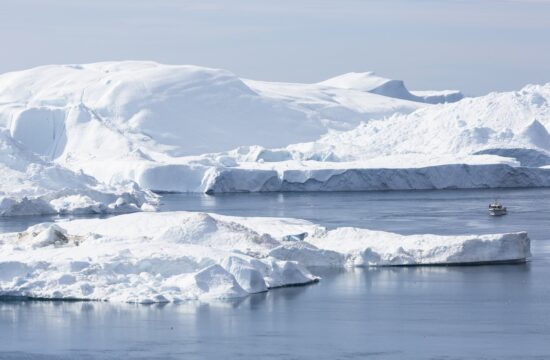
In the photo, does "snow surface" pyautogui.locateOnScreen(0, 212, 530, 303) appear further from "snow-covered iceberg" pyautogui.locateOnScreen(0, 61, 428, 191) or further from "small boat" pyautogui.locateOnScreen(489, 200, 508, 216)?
"snow-covered iceberg" pyautogui.locateOnScreen(0, 61, 428, 191)

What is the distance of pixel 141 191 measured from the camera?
125 ft

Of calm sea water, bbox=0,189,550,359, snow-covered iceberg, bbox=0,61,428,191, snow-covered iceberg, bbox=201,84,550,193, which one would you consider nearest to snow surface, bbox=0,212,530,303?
calm sea water, bbox=0,189,550,359

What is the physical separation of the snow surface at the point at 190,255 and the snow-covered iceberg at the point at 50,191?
34.6 ft

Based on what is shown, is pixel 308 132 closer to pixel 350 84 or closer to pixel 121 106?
pixel 121 106

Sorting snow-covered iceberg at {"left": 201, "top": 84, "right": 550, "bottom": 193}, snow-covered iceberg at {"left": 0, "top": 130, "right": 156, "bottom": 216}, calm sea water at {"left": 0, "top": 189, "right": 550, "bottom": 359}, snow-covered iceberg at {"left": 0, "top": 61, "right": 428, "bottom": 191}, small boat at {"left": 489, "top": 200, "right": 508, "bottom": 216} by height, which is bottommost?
calm sea water at {"left": 0, "top": 189, "right": 550, "bottom": 359}

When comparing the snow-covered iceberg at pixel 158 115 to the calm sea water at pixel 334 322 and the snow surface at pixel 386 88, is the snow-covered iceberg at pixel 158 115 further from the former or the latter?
the calm sea water at pixel 334 322

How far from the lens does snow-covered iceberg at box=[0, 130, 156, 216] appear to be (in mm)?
33938

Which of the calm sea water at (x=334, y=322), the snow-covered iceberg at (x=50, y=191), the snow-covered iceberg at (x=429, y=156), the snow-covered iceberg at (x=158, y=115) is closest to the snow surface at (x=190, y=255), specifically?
the calm sea water at (x=334, y=322)

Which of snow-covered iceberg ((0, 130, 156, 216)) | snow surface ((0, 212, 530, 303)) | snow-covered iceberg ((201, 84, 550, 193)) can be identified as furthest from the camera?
snow-covered iceberg ((201, 84, 550, 193))

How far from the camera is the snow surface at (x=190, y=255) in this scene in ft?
54.9

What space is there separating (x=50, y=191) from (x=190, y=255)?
19063mm

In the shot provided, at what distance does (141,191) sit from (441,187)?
12.1 metres

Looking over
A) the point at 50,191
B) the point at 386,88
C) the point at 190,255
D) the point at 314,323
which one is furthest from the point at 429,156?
the point at 386,88

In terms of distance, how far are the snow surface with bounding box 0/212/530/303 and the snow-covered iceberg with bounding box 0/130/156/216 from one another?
1054 cm
